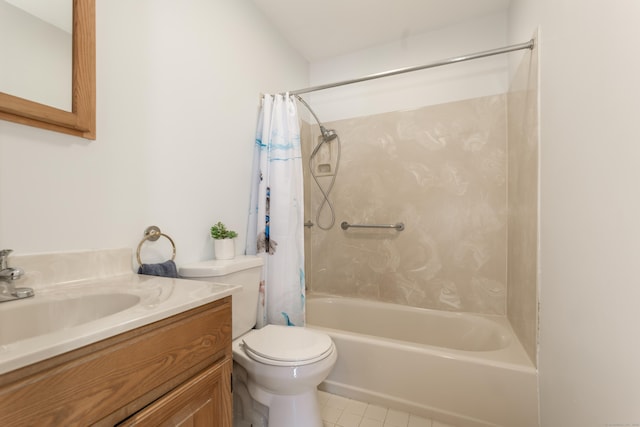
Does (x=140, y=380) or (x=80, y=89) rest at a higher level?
(x=80, y=89)

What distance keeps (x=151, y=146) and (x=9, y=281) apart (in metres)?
0.65

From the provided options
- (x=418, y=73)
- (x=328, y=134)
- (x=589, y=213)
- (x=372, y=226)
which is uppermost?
(x=418, y=73)

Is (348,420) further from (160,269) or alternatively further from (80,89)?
(80,89)

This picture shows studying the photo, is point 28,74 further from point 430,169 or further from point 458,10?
point 458,10

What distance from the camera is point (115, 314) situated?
2.04ft

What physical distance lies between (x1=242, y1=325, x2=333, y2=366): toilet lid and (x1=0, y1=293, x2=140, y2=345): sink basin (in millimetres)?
569

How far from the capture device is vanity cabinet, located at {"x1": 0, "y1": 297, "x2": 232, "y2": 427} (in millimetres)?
458

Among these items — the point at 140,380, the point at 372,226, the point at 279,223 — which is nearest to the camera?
the point at 140,380

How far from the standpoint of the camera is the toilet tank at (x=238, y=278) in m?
1.25

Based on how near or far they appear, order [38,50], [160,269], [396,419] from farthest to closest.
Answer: [396,419], [160,269], [38,50]

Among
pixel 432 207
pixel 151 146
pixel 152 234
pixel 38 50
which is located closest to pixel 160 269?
pixel 152 234

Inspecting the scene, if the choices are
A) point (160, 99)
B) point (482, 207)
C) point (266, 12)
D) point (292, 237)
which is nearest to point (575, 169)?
point (482, 207)

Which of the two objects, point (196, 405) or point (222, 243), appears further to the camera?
point (222, 243)

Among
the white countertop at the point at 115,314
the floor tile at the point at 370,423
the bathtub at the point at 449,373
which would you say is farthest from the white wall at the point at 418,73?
the floor tile at the point at 370,423
